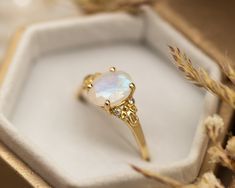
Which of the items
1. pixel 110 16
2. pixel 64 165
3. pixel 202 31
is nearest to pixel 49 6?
pixel 110 16

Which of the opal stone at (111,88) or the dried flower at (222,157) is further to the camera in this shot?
the opal stone at (111,88)

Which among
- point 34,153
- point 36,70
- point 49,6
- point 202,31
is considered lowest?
point 34,153

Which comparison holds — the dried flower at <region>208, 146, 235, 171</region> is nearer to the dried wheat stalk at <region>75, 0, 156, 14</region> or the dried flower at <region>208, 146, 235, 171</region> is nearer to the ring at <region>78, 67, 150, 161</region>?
the ring at <region>78, 67, 150, 161</region>

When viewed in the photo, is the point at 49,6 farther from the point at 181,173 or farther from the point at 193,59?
the point at 181,173

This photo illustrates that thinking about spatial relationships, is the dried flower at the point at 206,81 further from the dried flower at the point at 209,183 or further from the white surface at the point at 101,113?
the white surface at the point at 101,113

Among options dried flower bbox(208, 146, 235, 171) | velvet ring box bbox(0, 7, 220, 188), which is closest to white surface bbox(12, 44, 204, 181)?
velvet ring box bbox(0, 7, 220, 188)

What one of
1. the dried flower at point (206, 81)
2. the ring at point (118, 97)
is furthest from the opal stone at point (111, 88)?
the dried flower at point (206, 81)
